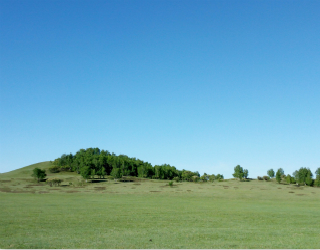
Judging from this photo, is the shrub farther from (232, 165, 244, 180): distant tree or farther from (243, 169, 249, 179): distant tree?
(243, 169, 249, 179): distant tree

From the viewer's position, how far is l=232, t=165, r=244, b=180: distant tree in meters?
184

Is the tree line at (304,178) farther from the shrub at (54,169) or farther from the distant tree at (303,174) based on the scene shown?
the shrub at (54,169)

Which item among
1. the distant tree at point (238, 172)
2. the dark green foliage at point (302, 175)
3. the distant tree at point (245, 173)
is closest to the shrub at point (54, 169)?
the distant tree at point (238, 172)

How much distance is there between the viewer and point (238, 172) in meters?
186

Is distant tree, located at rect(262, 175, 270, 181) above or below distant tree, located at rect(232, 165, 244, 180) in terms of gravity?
below

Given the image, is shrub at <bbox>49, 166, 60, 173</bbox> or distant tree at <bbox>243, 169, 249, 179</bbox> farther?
distant tree at <bbox>243, 169, 249, 179</bbox>

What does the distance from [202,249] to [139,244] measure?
3.98 metres

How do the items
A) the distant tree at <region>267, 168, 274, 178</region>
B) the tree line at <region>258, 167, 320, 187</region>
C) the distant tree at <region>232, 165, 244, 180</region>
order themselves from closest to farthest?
the tree line at <region>258, 167, 320, 187</region> < the distant tree at <region>232, 165, 244, 180</region> < the distant tree at <region>267, 168, 274, 178</region>

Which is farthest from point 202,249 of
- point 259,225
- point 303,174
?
point 303,174

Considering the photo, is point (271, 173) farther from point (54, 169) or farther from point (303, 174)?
point (54, 169)

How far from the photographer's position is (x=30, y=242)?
18.5 m

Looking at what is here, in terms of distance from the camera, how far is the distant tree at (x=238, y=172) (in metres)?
184

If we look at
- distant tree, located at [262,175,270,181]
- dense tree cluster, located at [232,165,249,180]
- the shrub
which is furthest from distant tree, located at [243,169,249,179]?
the shrub

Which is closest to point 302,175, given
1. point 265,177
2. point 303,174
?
point 303,174
